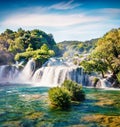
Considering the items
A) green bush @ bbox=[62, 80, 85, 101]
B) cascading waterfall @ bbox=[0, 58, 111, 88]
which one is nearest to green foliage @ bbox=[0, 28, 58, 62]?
cascading waterfall @ bbox=[0, 58, 111, 88]

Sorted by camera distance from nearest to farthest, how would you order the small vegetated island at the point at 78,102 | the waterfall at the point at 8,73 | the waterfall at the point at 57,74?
the small vegetated island at the point at 78,102
the waterfall at the point at 57,74
the waterfall at the point at 8,73

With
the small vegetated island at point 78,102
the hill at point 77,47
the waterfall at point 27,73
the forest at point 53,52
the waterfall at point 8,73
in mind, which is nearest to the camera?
the small vegetated island at point 78,102

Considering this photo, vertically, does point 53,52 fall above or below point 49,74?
above

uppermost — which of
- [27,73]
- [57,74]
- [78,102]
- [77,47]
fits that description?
[77,47]

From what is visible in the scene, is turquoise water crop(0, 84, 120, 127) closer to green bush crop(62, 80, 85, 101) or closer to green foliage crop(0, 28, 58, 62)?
green bush crop(62, 80, 85, 101)

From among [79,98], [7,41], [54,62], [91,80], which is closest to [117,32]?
[91,80]

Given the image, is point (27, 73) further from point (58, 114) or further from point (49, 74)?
point (58, 114)

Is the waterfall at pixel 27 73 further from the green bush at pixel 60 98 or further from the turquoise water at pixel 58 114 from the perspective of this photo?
the green bush at pixel 60 98

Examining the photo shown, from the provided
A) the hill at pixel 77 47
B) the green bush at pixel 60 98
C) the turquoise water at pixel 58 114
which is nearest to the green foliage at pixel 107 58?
the turquoise water at pixel 58 114

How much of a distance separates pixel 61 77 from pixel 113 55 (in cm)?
1110

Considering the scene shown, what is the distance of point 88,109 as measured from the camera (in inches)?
1054

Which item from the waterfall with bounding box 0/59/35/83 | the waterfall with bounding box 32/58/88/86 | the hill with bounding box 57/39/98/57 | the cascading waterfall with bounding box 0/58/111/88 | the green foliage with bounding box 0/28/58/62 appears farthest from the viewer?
the hill with bounding box 57/39/98/57

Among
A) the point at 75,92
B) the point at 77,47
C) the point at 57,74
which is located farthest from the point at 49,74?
the point at 77,47

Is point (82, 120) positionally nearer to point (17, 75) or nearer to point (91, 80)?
point (91, 80)
